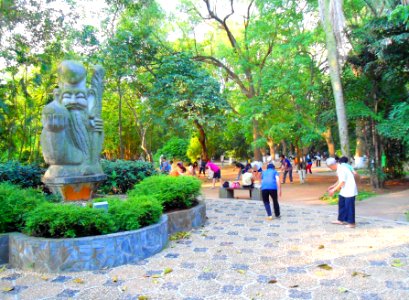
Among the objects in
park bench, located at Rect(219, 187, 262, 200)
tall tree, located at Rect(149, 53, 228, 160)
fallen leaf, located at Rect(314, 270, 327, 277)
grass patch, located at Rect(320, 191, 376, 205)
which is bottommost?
fallen leaf, located at Rect(314, 270, 327, 277)

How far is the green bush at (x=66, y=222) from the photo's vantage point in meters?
A: 4.77

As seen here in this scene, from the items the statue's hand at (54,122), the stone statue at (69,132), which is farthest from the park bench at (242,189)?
the statue's hand at (54,122)

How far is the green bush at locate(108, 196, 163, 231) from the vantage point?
5.22 m

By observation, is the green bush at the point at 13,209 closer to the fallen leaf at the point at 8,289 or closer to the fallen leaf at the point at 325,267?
the fallen leaf at the point at 8,289

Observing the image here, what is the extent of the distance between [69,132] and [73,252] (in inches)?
137

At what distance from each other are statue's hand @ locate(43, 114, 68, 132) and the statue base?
1.05m

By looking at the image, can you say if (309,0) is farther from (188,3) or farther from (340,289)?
(340,289)

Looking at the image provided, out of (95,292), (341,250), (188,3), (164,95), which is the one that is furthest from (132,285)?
(188,3)

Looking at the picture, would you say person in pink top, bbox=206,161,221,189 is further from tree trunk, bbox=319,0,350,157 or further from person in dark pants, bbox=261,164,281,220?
person in dark pants, bbox=261,164,281,220

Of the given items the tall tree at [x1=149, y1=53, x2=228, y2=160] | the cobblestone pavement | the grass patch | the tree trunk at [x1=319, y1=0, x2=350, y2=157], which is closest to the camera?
the cobblestone pavement

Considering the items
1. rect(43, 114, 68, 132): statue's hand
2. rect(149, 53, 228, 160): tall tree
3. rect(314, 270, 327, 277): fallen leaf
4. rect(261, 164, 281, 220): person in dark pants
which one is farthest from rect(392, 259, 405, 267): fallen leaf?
rect(149, 53, 228, 160): tall tree

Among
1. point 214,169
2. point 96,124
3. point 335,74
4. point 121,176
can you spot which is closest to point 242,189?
point 121,176

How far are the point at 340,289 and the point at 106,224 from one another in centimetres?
320

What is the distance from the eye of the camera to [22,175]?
869 cm
